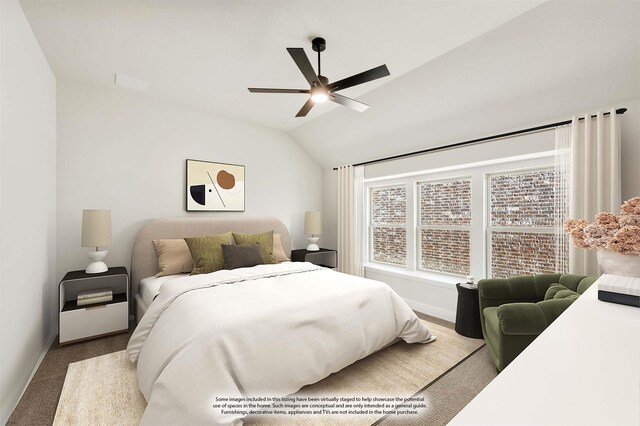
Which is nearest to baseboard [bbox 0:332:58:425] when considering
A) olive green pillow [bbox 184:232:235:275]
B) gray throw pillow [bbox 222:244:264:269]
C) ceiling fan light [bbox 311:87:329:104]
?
olive green pillow [bbox 184:232:235:275]

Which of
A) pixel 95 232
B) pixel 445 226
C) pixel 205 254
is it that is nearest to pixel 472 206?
pixel 445 226

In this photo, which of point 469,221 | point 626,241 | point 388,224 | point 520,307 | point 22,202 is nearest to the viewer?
point 626,241

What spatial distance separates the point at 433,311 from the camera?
3.48 meters

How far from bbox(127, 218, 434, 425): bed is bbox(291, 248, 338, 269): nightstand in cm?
144

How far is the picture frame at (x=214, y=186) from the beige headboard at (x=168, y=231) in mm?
200

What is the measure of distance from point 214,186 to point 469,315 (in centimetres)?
333

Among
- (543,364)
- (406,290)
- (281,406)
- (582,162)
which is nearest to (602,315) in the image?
(543,364)

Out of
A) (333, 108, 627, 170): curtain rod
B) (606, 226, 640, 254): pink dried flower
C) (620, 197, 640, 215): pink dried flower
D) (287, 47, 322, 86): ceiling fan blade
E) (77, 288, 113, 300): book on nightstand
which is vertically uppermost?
(287, 47, 322, 86): ceiling fan blade

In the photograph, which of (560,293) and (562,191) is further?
(562,191)

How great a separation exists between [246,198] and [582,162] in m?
3.70

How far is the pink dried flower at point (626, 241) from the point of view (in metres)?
1.27

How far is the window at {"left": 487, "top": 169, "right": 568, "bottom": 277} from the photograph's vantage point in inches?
114

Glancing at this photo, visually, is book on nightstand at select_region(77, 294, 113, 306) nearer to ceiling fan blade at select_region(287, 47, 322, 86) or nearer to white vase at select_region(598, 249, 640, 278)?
ceiling fan blade at select_region(287, 47, 322, 86)

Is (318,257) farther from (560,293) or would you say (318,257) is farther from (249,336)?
(560,293)
